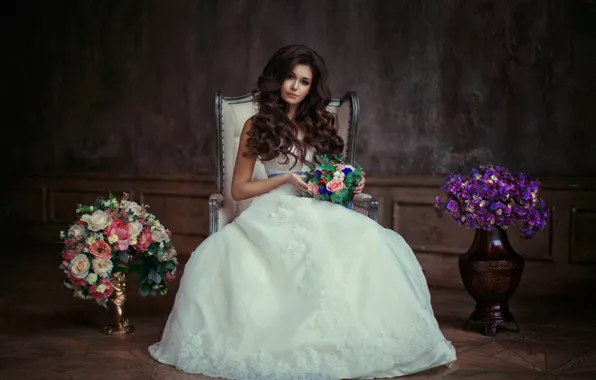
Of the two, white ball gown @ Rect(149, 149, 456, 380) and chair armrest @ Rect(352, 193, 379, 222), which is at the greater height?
chair armrest @ Rect(352, 193, 379, 222)

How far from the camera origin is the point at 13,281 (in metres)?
5.47

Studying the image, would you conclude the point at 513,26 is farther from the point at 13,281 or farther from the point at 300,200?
the point at 13,281

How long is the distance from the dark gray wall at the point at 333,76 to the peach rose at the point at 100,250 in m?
2.64

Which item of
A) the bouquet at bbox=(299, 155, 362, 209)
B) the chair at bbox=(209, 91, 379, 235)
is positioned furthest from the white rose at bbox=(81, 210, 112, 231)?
the bouquet at bbox=(299, 155, 362, 209)

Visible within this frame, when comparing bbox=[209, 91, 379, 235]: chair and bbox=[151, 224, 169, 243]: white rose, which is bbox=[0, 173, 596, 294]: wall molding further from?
bbox=[151, 224, 169, 243]: white rose

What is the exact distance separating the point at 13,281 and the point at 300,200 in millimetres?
3258

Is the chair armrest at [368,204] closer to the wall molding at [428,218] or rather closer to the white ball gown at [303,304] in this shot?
the white ball gown at [303,304]

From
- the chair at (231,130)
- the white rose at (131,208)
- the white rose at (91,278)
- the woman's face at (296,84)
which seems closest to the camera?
the woman's face at (296,84)

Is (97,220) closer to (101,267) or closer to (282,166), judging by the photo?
(101,267)

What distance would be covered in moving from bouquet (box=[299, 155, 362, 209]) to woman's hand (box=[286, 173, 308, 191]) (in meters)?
0.03

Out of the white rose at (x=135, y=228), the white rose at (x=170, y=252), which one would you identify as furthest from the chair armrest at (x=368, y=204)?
the white rose at (x=135, y=228)

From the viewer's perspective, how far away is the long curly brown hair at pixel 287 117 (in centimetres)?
354

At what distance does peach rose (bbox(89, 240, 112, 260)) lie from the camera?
3646 millimetres

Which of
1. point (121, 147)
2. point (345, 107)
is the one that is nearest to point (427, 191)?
point (345, 107)
